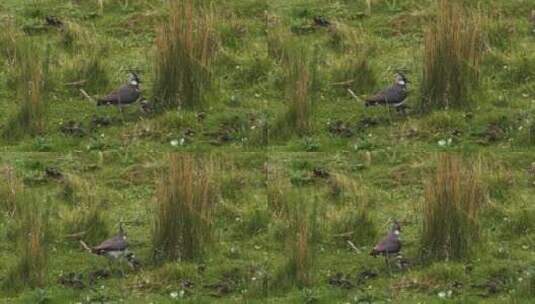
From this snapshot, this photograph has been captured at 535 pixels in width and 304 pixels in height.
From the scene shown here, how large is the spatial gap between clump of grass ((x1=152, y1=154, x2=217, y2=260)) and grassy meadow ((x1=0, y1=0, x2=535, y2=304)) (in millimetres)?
17

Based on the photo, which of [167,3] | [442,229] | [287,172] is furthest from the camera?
[167,3]

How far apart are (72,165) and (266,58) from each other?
2.16 metres

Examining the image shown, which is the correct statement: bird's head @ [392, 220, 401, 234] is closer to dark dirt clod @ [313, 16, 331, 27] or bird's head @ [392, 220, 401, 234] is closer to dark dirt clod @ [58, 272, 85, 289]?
dark dirt clod @ [58, 272, 85, 289]

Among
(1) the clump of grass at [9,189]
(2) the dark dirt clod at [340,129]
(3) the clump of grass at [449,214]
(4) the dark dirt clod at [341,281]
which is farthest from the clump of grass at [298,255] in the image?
(1) the clump of grass at [9,189]

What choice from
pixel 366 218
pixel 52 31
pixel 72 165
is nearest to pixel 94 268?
pixel 72 165

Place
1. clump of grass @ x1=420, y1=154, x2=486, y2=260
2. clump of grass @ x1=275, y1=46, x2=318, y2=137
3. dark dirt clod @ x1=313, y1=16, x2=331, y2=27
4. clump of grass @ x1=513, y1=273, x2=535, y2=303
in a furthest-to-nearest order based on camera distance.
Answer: dark dirt clod @ x1=313, y1=16, x2=331, y2=27
clump of grass @ x1=275, y1=46, x2=318, y2=137
clump of grass @ x1=420, y1=154, x2=486, y2=260
clump of grass @ x1=513, y1=273, x2=535, y2=303

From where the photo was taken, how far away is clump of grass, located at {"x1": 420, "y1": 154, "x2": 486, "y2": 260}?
1327 centimetres

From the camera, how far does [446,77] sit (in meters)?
14.9

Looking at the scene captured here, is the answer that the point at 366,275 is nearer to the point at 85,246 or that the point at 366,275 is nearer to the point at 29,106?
the point at 85,246

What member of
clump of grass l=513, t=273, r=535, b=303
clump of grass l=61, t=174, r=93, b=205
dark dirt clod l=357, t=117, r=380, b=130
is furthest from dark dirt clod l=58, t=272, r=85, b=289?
clump of grass l=513, t=273, r=535, b=303

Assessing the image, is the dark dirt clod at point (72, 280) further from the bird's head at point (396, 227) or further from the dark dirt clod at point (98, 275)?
the bird's head at point (396, 227)

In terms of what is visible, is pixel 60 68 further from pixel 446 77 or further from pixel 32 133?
pixel 446 77

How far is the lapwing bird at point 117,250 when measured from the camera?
520 inches

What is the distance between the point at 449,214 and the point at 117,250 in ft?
9.10
